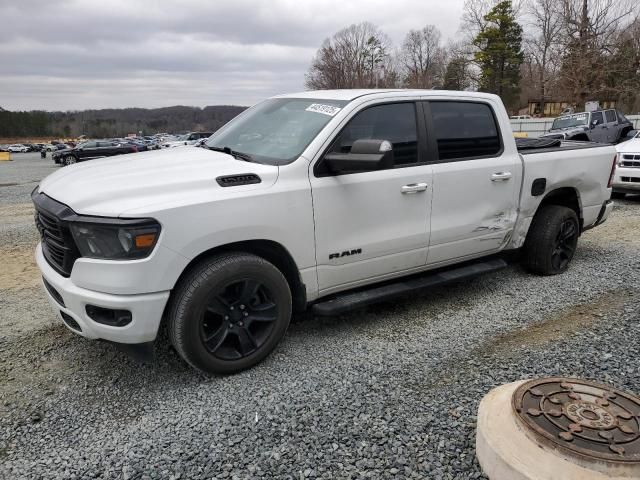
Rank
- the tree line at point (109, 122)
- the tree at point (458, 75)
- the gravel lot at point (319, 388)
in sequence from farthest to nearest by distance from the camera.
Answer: the tree line at point (109, 122) < the tree at point (458, 75) < the gravel lot at point (319, 388)

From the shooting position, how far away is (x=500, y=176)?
4195 millimetres

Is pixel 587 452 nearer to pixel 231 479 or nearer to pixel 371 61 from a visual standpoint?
pixel 231 479

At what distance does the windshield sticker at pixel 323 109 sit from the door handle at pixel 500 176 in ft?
5.18

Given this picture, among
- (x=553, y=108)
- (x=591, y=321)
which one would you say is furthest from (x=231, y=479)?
(x=553, y=108)

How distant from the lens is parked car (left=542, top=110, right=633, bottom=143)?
15930 millimetres

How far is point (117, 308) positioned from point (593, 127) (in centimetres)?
1753

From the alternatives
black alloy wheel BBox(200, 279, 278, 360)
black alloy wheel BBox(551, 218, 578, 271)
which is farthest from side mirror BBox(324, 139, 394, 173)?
black alloy wheel BBox(551, 218, 578, 271)

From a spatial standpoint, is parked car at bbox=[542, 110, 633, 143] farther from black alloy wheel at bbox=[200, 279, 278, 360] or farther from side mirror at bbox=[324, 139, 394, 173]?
black alloy wheel at bbox=[200, 279, 278, 360]

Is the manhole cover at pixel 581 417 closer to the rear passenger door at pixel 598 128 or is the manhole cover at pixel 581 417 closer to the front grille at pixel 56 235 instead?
the front grille at pixel 56 235

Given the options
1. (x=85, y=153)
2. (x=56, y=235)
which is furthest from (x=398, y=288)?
(x=85, y=153)

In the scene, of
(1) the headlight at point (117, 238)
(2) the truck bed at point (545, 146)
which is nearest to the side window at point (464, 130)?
(2) the truck bed at point (545, 146)

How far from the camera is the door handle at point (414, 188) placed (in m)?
3.62

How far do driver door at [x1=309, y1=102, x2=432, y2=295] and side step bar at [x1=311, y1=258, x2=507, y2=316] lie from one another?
0.33 feet

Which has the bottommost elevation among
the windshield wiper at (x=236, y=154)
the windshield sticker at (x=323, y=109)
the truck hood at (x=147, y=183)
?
the truck hood at (x=147, y=183)
